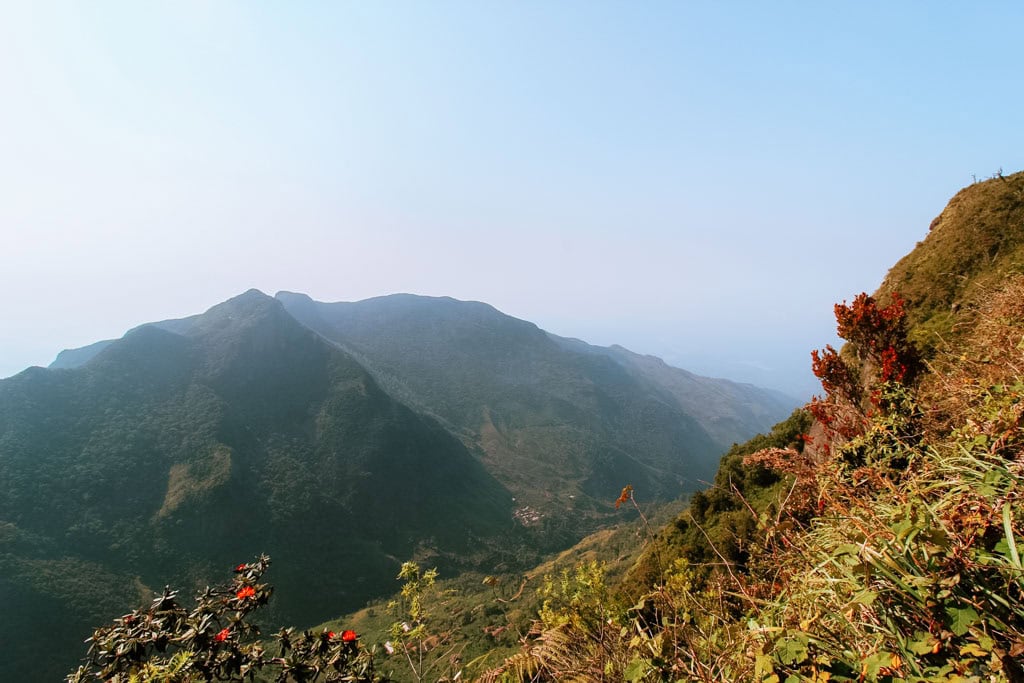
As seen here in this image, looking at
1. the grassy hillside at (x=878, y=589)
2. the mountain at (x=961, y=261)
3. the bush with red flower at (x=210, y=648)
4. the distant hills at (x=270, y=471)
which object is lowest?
the distant hills at (x=270, y=471)

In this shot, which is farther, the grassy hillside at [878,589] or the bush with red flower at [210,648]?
the bush with red flower at [210,648]

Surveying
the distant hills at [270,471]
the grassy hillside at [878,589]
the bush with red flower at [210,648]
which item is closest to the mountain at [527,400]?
the distant hills at [270,471]

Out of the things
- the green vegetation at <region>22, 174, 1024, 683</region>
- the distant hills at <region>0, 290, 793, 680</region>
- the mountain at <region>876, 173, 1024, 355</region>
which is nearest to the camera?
the green vegetation at <region>22, 174, 1024, 683</region>

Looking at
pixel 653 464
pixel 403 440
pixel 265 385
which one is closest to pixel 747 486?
pixel 403 440

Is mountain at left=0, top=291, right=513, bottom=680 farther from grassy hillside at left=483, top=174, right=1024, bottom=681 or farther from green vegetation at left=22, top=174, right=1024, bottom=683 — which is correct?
grassy hillside at left=483, top=174, right=1024, bottom=681

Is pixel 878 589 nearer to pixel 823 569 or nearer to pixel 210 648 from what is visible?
pixel 823 569

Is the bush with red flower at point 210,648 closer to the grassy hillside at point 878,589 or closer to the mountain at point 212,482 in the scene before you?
the grassy hillside at point 878,589

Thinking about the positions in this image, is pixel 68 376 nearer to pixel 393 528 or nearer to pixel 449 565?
pixel 393 528

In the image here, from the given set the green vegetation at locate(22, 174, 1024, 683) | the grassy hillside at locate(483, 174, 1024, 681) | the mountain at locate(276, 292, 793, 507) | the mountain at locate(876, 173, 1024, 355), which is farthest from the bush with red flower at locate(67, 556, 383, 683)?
the mountain at locate(276, 292, 793, 507)

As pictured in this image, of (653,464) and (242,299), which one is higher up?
(242,299)
